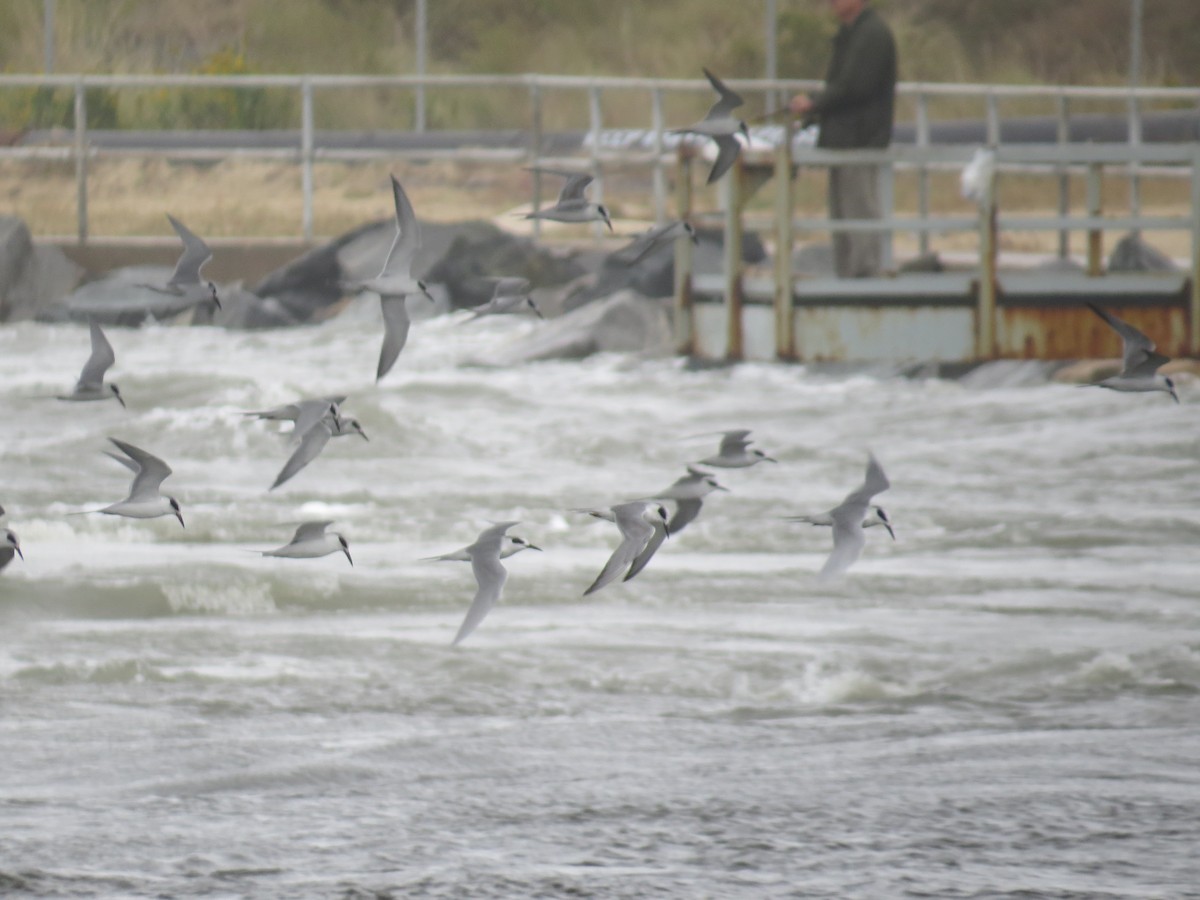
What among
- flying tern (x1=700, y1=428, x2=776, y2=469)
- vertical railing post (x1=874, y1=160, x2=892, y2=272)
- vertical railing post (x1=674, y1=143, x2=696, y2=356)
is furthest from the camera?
vertical railing post (x1=674, y1=143, x2=696, y2=356)

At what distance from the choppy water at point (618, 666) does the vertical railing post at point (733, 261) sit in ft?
1.59

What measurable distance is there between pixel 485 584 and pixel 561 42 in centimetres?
3904

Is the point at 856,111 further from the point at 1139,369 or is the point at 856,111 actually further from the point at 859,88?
A: the point at 1139,369

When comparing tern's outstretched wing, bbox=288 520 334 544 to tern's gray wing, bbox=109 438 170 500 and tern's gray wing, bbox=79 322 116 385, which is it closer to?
tern's gray wing, bbox=109 438 170 500

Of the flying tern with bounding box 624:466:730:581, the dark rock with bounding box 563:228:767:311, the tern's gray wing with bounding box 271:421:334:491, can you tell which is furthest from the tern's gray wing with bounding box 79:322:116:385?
the dark rock with bounding box 563:228:767:311

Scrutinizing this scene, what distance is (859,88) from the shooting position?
1284 centimetres

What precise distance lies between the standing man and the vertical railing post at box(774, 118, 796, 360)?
0.24 metres

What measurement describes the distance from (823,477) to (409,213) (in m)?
5.19

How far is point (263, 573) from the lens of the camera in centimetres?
961

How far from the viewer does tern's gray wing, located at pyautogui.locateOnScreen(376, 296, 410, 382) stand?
7.09 meters

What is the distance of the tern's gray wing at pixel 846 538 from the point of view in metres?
7.11

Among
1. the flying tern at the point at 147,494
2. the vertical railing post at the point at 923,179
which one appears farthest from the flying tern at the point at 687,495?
the vertical railing post at the point at 923,179

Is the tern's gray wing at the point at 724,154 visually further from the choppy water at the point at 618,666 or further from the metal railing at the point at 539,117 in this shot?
the metal railing at the point at 539,117

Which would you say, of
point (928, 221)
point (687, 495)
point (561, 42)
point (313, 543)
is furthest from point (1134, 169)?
point (561, 42)
